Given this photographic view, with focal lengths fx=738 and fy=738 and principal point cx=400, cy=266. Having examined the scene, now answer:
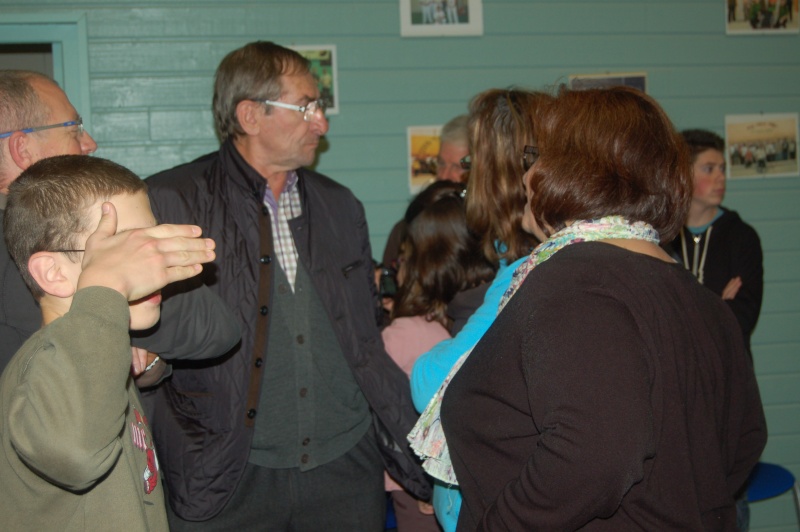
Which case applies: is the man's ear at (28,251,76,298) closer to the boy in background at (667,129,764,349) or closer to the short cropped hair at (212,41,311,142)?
the short cropped hair at (212,41,311,142)

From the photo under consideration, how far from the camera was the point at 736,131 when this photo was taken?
3994 mm

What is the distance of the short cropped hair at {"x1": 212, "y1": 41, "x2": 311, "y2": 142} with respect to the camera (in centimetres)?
246

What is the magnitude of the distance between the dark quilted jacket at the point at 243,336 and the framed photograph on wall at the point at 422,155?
50.9 inches

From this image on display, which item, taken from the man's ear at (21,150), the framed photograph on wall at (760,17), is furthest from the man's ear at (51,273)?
the framed photograph on wall at (760,17)

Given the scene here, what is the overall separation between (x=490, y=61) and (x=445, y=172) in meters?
0.77

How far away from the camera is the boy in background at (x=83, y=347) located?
1027 mm

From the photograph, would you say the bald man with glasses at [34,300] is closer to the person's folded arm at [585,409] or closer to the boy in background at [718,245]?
the person's folded arm at [585,409]

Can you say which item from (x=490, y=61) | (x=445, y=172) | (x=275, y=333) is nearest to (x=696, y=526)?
(x=275, y=333)

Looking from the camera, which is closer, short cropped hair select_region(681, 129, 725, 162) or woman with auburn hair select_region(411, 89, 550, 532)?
woman with auburn hair select_region(411, 89, 550, 532)

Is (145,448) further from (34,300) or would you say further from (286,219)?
(286,219)

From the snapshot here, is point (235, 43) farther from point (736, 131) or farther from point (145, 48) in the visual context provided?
point (736, 131)

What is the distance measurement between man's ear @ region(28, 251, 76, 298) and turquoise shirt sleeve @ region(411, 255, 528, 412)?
3.10 feet

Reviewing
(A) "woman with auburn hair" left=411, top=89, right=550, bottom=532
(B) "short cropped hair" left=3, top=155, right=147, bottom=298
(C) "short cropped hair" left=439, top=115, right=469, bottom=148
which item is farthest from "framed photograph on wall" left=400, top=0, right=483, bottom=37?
(B) "short cropped hair" left=3, top=155, right=147, bottom=298

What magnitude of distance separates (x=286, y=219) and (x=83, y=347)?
1416mm
